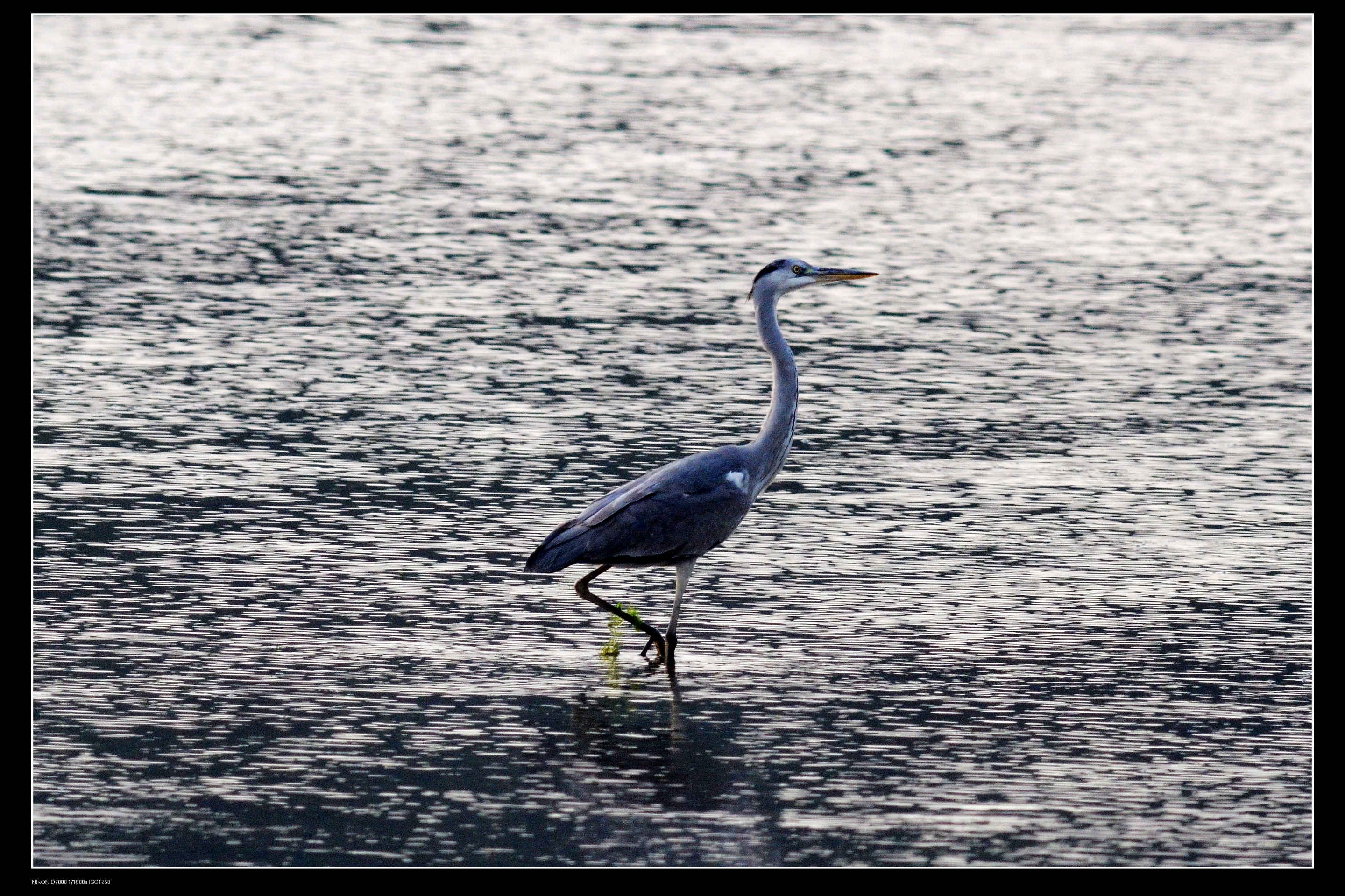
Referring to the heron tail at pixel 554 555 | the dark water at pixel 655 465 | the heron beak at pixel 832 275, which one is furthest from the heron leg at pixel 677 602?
the heron beak at pixel 832 275

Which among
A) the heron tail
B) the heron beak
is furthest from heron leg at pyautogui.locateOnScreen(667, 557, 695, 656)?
the heron beak

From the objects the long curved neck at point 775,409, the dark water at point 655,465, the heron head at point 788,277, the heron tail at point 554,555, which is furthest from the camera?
the heron head at point 788,277

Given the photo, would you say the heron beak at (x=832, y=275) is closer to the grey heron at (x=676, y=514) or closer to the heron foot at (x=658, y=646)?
the grey heron at (x=676, y=514)

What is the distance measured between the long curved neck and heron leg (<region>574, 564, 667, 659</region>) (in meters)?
0.92

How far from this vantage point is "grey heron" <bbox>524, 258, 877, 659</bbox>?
35.7 feet

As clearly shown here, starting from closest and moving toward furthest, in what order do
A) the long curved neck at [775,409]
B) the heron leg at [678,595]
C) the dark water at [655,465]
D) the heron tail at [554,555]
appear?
the dark water at [655,465] → the heron tail at [554,555] → the heron leg at [678,595] → the long curved neck at [775,409]

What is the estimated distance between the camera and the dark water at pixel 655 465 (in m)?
9.12

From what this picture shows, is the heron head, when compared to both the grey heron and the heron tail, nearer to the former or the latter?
the grey heron

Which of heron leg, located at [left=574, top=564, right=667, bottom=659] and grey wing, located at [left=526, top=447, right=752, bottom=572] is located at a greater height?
grey wing, located at [left=526, top=447, right=752, bottom=572]

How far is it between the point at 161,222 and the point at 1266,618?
507 inches

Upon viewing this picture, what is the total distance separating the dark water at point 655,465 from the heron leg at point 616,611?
0.45 ft

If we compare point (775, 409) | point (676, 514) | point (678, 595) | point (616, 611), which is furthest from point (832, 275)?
point (616, 611)

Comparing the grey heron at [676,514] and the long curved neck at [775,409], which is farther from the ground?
the long curved neck at [775,409]

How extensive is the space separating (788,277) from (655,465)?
2.63 m
